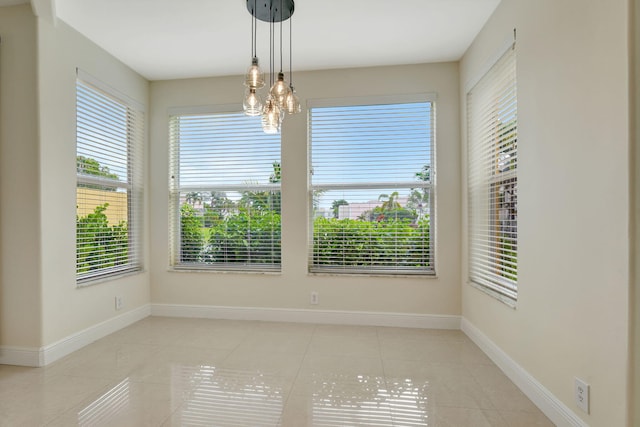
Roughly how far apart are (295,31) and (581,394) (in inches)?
119

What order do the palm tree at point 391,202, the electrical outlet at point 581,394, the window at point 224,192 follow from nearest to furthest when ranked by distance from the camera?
the electrical outlet at point 581,394
the palm tree at point 391,202
the window at point 224,192

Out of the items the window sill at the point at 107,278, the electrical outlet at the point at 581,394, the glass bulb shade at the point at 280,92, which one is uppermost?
the glass bulb shade at the point at 280,92

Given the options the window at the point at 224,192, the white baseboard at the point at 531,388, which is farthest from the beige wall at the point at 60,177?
the white baseboard at the point at 531,388

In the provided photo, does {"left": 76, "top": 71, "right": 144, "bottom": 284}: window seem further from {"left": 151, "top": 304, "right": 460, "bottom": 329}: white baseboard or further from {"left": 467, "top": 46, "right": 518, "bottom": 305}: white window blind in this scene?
{"left": 467, "top": 46, "right": 518, "bottom": 305}: white window blind

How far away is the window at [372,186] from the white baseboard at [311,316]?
451mm

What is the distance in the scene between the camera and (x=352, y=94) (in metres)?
3.47

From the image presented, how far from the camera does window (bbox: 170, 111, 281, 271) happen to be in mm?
3633

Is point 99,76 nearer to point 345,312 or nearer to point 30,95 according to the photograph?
point 30,95

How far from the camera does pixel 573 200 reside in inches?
65.4

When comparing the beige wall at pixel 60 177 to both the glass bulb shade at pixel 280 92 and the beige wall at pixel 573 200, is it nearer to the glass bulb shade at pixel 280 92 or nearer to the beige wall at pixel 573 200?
the glass bulb shade at pixel 280 92

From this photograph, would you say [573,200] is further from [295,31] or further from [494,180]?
[295,31]

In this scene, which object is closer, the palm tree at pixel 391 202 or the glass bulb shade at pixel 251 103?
the glass bulb shade at pixel 251 103

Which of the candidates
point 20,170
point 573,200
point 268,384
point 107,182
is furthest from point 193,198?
point 573,200

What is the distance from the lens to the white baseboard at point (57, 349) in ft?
8.14
